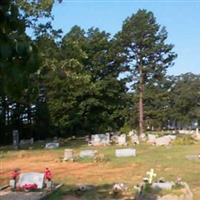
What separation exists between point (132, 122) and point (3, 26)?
5639 centimetres

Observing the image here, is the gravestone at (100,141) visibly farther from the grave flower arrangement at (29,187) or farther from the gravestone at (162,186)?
the gravestone at (162,186)

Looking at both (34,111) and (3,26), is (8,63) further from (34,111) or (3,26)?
(34,111)

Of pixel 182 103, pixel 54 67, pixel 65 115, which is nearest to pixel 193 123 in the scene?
pixel 182 103

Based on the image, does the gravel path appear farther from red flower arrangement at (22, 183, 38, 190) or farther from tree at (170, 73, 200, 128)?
tree at (170, 73, 200, 128)

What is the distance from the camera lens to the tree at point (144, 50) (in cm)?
5728

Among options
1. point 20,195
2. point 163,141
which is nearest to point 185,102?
point 163,141

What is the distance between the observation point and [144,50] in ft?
188

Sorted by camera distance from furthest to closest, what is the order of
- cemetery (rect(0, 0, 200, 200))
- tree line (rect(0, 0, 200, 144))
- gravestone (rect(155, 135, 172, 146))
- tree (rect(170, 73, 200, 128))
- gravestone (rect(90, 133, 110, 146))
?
tree (rect(170, 73, 200, 128)), tree line (rect(0, 0, 200, 144)), gravestone (rect(90, 133, 110, 146)), gravestone (rect(155, 135, 172, 146)), cemetery (rect(0, 0, 200, 200))

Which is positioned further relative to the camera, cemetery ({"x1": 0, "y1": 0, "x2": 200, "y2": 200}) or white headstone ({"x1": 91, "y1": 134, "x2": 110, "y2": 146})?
white headstone ({"x1": 91, "y1": 134, "x2": 110, "y2": 146})

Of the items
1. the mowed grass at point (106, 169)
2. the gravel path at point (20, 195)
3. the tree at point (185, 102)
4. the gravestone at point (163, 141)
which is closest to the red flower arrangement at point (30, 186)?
the gravel path at point (20, 195)

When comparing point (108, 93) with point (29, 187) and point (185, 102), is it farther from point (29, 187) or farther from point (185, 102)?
point (29, 187)

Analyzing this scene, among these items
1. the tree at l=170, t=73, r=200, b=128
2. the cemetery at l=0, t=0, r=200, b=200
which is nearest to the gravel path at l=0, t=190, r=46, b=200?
the cemetery at l=0, t=0, r=200, b=200

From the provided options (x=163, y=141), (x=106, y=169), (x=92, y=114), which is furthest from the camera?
(x=92, y=114)

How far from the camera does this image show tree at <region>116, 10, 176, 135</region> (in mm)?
57281
